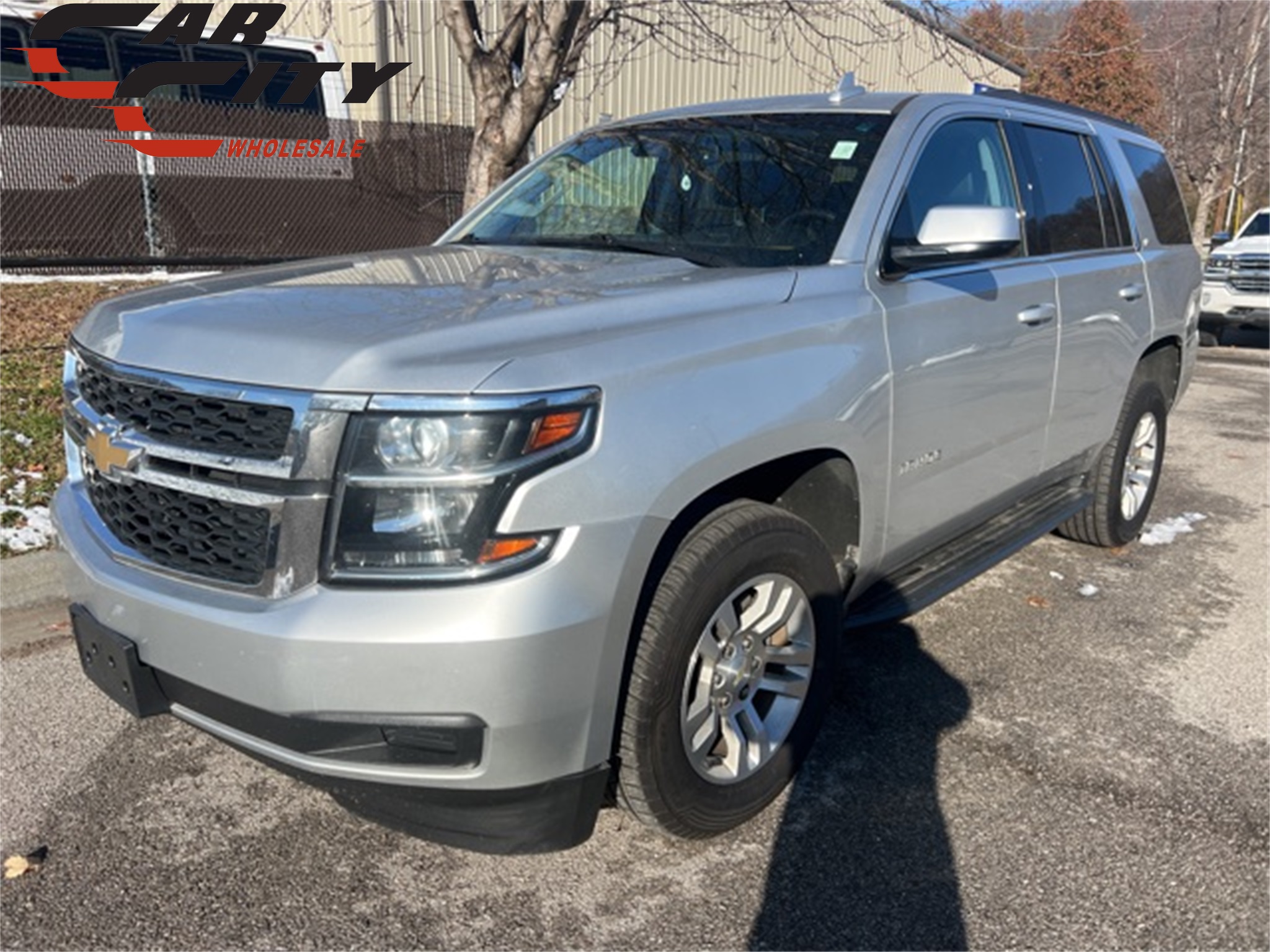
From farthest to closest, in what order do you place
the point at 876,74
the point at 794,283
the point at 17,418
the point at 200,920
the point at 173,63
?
the point at 876,74, the point at 173,63, the point at 17,418, the point at 794,283, the point at 200,920

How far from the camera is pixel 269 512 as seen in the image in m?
2.23

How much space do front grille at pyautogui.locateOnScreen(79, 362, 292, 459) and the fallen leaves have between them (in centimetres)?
118

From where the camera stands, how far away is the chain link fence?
11891mm

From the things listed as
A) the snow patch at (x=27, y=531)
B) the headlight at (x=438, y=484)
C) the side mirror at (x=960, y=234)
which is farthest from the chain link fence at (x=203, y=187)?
the headlight at (x=438, y=484)

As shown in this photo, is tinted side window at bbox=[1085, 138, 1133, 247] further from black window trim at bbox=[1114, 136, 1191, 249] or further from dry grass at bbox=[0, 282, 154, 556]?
dry grass at bbox=[0, 282, 154, 556]

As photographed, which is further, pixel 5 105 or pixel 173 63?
pixel 173 63

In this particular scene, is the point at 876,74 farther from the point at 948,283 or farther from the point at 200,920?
the point at 200,920

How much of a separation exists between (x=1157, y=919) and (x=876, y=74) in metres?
23.8

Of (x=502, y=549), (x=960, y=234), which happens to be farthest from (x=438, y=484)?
(x=960, y=234)

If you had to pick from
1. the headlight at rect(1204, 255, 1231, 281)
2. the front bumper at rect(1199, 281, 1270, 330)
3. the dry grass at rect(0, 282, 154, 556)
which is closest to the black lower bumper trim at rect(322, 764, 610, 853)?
the dry grass at rect(0, 282, 154, 556)

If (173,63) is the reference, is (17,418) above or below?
below

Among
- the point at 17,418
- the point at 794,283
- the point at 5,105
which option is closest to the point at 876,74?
the point at 5,105

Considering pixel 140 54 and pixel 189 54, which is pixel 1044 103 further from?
pixel 189 54

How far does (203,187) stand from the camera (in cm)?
1292
